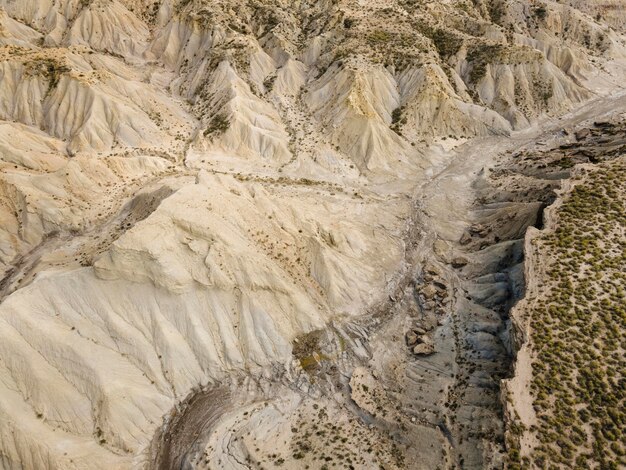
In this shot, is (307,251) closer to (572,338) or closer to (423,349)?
(423,349)

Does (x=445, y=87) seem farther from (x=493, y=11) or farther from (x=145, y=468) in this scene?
(x=145, y=468)

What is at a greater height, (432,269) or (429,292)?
(432,269)

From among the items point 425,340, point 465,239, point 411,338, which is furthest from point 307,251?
point 465,239

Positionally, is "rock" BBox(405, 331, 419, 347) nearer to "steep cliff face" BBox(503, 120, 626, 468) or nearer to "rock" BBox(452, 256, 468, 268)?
"steep cliff face" BBox(503, 120, 626, 468)

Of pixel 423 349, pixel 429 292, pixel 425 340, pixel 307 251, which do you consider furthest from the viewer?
pixel 307 251

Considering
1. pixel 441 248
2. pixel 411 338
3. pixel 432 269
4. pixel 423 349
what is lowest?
pixel 411 338

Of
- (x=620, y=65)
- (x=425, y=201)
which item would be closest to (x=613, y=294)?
(x=425, y=201)

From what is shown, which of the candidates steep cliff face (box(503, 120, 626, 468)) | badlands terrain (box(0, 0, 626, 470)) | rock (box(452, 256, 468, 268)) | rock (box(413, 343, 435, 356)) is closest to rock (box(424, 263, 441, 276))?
badlands terrain (box(0, 0, 626, 470))
